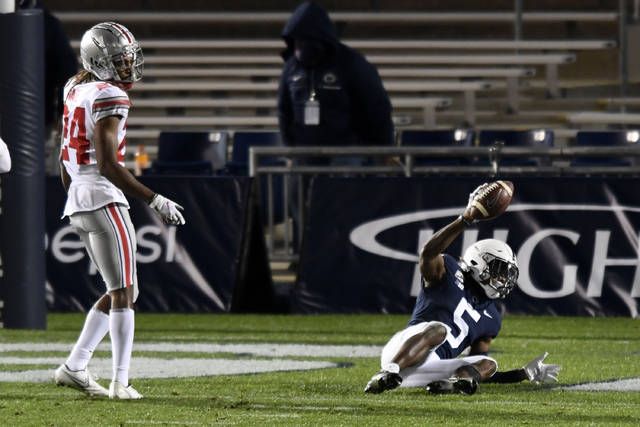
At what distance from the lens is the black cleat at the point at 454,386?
8.10 metres

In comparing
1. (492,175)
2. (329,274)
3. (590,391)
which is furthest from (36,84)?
(590,391)

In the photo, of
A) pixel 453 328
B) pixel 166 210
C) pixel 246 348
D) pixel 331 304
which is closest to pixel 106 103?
pixel 166 210

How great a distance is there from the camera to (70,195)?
7973mm

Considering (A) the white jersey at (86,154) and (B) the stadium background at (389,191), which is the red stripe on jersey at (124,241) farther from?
(B) the stadium background at (389,191)

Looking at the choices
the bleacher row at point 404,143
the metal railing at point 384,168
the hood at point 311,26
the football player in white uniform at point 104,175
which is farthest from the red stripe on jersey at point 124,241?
the hood at point 311,26

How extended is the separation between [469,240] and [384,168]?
1047 millimetres

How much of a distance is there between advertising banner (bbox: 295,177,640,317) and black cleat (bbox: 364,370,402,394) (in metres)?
4.54

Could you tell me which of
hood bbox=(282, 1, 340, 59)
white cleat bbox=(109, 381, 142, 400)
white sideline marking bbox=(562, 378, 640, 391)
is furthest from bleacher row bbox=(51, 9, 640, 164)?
white cleat bbox=(109, 381, 142, 400)

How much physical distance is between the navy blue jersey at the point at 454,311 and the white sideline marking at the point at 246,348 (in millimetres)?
2046

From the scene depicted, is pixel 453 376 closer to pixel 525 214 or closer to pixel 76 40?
pixel 525 214

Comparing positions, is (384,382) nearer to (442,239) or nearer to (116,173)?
(442,239)

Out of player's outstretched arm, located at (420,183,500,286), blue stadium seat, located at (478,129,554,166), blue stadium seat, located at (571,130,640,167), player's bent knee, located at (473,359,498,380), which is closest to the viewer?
player's outstretched arm, located at (420,183,500,286)

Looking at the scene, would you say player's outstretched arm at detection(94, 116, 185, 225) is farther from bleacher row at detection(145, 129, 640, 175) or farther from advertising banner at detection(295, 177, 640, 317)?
bleacher row at detection(145, 129, 640, 175)

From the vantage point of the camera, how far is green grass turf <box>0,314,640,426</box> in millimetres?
7137
